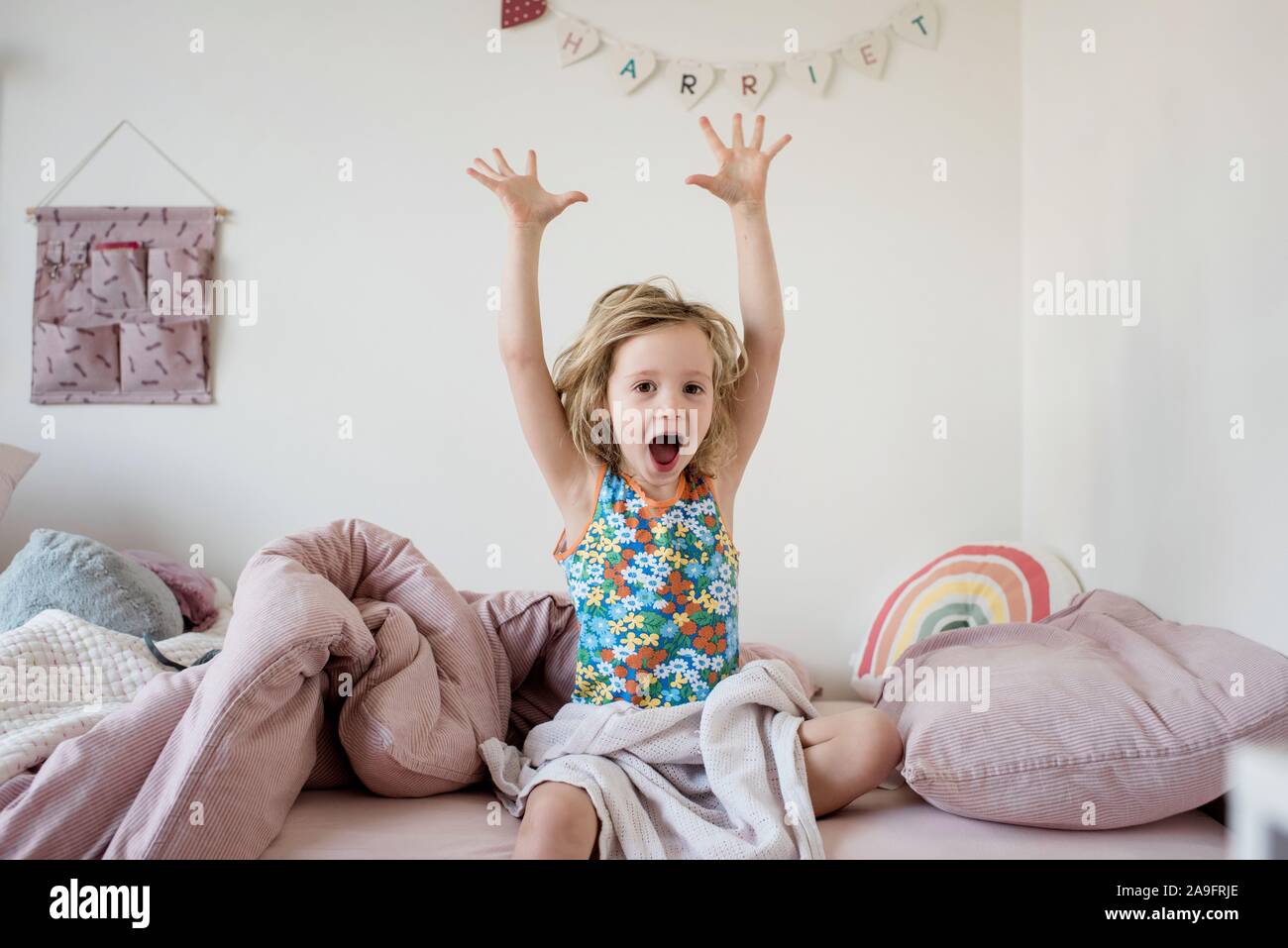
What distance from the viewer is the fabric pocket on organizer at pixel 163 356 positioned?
2.33 m

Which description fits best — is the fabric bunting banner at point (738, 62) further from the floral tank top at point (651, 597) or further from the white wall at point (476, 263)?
the floral tank top at point (651, 597)

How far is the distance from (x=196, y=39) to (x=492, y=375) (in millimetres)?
1050

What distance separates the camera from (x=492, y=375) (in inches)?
92.2

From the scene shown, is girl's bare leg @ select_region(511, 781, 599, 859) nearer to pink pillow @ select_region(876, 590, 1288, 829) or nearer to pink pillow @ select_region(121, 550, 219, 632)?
pink pillow @ select_region(876, 590, 1288, 829)

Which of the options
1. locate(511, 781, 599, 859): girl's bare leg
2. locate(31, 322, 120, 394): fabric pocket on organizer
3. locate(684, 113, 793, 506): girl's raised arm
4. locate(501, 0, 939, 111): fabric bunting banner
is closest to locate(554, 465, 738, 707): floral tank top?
locate(684, 113, 793, 506): girl's raised arm

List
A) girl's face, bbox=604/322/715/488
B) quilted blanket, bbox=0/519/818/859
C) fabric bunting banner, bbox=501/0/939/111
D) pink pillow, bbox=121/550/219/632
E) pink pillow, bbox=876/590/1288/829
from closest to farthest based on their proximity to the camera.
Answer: quilted blanket, bbox=0/519/818/859 < pink pillow, bbox=876/590/1288/829 < girl's face, bbox=604/322/715/488 < pink pillow, bbox=121/550/219/632 < fabric bunting banner, bbox=501/0/939/111

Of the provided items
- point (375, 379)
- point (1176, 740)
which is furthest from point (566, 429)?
point (375, 379)

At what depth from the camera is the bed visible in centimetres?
105

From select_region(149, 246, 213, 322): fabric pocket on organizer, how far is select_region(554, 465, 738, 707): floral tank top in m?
1.40

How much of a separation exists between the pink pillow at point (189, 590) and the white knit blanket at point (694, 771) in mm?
943

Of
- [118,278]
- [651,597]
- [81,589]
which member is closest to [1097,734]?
[651,597]
